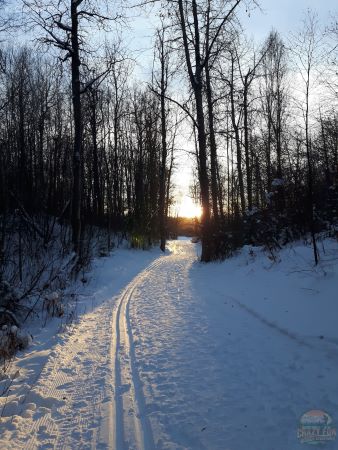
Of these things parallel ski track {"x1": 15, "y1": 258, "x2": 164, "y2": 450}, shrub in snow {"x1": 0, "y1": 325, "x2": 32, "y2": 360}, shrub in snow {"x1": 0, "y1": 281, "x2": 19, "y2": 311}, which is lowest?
parallel ski track {"x1": 15, "y1": 258, "x2": 164, "y2": 450}

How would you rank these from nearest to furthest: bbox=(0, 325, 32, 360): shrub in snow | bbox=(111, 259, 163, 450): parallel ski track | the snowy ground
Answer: bbox=(111, 259, 163, 450): parallel ski track, the snowy ground, bbox=(0, 325, 32, 360): shrub in snow

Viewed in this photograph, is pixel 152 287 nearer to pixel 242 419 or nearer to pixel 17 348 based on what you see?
pixel 17 348

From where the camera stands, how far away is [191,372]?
461cm

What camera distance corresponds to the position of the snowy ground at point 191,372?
331 centimetres

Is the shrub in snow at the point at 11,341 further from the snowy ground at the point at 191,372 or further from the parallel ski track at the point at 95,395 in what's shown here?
the parallel ski track at the point at 95,395

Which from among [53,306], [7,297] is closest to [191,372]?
[53,306]

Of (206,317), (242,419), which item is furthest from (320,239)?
(242,419)

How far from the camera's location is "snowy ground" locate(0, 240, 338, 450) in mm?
3307

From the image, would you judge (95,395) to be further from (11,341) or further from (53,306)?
(53,306)

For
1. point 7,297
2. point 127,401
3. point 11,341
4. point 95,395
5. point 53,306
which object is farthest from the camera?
point 53,306

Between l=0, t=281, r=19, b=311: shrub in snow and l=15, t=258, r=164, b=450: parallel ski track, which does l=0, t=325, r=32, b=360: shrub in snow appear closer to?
l=15, t=258, r=164, b=450: parallel ski track

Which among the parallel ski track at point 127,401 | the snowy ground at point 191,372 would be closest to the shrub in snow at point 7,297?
the snowy ground at point 191,372

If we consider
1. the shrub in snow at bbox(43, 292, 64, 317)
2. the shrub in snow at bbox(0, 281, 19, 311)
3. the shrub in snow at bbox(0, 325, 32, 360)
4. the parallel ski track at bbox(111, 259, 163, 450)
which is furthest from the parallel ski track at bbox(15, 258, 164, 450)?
the shrub in snow at bbox(0, 281, 19, 311)

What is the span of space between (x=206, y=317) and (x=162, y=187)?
1968 cm
